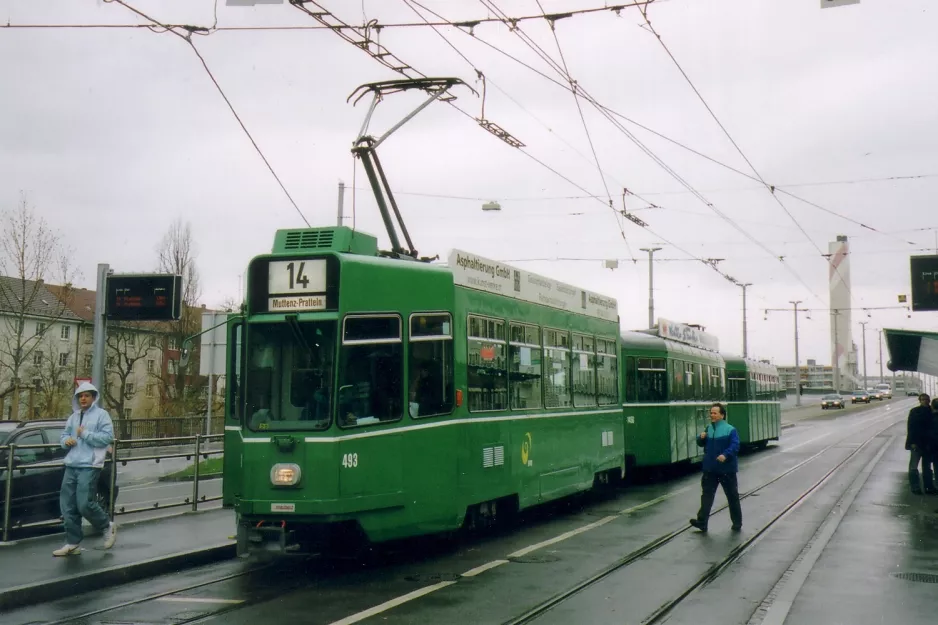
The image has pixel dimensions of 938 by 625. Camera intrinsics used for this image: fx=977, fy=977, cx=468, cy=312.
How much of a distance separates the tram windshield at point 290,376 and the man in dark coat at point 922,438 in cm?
1239

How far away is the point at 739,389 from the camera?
29.8 m

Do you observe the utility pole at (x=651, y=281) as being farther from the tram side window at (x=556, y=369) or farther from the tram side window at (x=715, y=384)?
the tram side window at (x=556, y=369)

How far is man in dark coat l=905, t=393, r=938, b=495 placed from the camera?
17.6m

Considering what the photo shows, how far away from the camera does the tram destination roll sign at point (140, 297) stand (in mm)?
13703

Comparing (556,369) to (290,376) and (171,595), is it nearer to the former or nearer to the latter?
(290,376)

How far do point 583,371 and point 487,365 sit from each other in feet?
13.7

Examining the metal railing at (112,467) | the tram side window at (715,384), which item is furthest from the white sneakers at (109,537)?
the tram side window at (715,384)

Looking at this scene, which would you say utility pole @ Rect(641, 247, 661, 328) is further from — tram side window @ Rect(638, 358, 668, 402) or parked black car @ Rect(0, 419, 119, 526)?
parked black car @ Rect(0, 419, 119, 526)

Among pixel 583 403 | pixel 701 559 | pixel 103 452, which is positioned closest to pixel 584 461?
pixel 583 403

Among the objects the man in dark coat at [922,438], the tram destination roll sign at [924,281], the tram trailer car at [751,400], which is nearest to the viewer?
the man in dark coat at [922,438]

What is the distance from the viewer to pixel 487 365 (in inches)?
465

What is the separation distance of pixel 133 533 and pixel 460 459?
14.1 feet

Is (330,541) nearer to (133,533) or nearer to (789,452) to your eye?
(133,533)

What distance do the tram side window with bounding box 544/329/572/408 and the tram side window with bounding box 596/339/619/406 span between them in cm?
171
